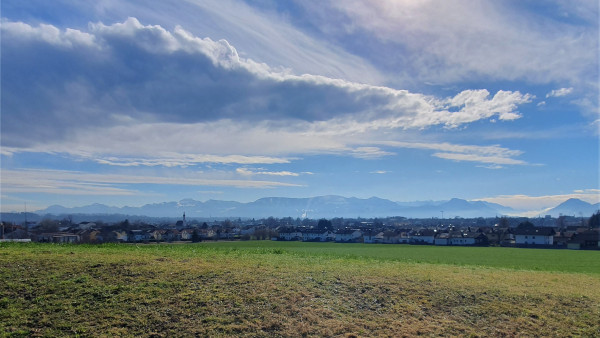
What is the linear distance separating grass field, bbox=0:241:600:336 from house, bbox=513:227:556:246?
92083mm

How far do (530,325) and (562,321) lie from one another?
1.26 m

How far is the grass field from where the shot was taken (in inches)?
383

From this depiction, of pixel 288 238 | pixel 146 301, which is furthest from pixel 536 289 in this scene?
pixel 288 238

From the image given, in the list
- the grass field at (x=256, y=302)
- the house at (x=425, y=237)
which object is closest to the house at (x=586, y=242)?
the house at (x=425, y=237)

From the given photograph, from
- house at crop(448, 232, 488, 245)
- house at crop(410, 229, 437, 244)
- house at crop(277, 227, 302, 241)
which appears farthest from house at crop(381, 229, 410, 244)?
→ house at crop(277, 227, 302, 241)

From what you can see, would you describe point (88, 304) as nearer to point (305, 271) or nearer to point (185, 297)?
point (185, 297)

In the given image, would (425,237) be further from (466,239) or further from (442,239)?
(466,239)

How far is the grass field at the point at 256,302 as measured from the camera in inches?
383

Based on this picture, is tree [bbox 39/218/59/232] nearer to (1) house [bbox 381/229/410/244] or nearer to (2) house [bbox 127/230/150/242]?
(2) house [bbox 127/230/150/242]

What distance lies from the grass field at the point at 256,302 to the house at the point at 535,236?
92.1 m

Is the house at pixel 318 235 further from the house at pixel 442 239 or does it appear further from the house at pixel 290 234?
the house at pixel 442 239

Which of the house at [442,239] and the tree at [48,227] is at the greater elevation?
the tree at [48,227]

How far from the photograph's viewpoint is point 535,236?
94938 millimetres

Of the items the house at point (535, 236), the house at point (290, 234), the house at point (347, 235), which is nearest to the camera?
the house at point (535, 236)
